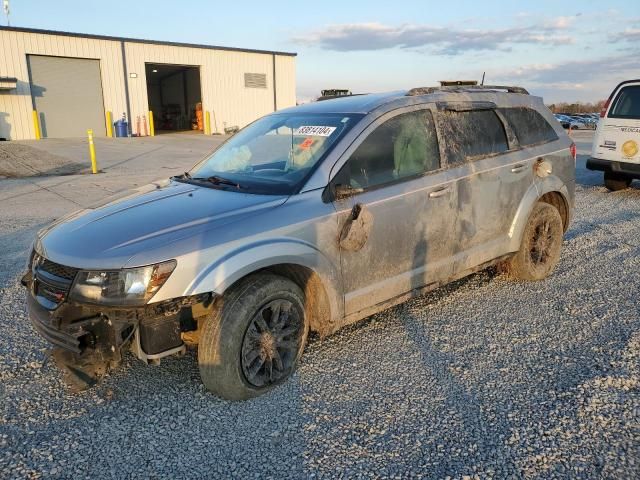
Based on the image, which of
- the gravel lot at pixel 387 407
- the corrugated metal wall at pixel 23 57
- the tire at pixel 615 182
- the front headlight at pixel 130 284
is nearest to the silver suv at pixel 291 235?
the front headlight at pixel 130 284

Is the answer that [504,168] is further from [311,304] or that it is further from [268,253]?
[268,253]

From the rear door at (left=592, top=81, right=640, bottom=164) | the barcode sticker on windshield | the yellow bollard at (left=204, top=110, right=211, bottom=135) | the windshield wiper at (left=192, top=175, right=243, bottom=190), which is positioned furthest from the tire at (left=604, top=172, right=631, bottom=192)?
the yellow bollard at (left=204, top=110, right=211, bottom=135)

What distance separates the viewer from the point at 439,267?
4.30 m

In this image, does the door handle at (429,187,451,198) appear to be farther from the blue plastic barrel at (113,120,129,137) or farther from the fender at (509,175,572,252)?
the blue plastic barrel at (113,120,129,137)

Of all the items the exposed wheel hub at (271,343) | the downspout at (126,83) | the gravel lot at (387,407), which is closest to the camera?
the gravel lot at (387,407)

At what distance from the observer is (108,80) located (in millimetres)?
26078

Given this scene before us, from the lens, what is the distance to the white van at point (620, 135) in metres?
9.65

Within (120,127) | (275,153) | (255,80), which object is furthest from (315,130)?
(255,80)

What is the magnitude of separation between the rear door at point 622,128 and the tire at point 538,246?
548cm

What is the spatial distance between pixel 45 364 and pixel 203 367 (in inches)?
54.0

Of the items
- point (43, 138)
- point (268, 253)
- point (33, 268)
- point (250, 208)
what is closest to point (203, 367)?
point (268, 253)

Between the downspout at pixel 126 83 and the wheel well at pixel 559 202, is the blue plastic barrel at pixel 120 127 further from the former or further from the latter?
the wheel well at pixel 559 202

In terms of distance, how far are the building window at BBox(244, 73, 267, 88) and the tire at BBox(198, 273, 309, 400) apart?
3046 cm

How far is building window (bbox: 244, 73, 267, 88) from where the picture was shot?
3197 centimetres
